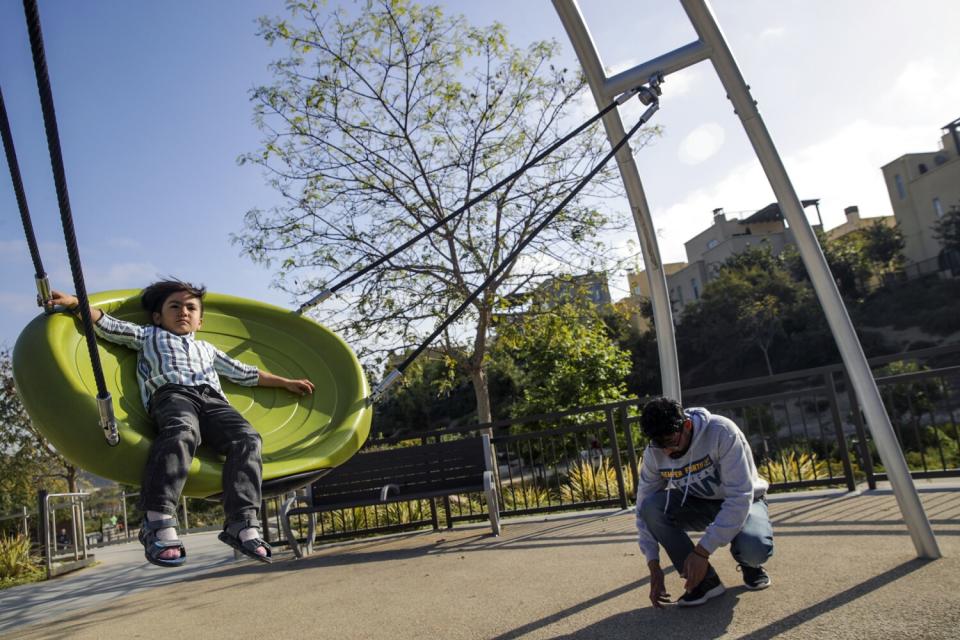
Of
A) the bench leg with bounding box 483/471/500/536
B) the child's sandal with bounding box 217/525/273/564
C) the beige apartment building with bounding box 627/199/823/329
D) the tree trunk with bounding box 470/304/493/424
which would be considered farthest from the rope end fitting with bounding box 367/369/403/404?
the beige apartment building with bounding box 627/199/823/329

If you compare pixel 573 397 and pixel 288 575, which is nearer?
pixel 288 575

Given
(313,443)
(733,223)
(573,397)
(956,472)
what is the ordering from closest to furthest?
(313,443), (956,472), (573,397), (733,223)

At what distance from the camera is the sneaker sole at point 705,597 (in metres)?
3.07

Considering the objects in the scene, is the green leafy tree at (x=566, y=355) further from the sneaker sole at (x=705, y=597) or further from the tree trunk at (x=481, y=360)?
the sneaker sole at (x=705, y=597)

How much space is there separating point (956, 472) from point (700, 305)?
39097 mm

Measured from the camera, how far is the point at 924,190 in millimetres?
43500

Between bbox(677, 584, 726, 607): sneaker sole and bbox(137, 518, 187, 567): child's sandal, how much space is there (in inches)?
81.1

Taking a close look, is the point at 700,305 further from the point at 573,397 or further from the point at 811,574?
the point at 811,574

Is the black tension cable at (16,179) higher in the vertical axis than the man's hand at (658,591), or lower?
higher

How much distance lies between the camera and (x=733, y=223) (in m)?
55.8

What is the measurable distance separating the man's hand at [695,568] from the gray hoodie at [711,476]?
0.05 meters

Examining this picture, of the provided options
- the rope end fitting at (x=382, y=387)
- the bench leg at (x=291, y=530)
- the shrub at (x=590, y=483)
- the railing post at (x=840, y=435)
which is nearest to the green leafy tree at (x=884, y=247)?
the shrub at (x=590, y=483)

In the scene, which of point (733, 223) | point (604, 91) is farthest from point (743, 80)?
point (733, 223)

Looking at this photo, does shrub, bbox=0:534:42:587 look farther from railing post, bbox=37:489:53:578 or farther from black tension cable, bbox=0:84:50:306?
black tension cable, bbox=0:84:50:306
